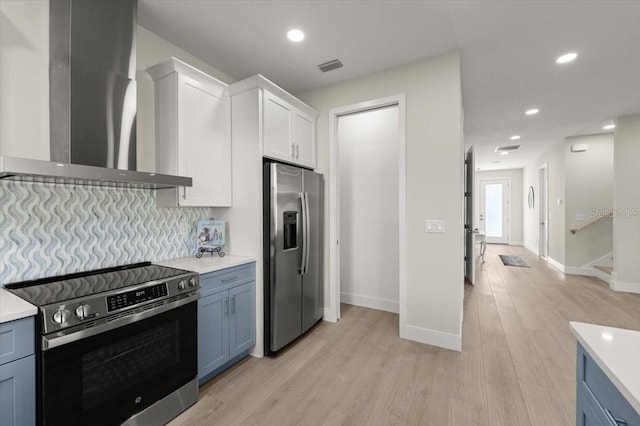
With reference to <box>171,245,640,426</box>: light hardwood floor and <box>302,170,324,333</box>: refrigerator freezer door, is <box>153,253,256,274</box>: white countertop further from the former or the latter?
<box>171,245,640,426</box>: light hardwood floor

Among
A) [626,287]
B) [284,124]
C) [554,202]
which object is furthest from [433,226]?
[554,202]

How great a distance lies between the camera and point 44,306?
4.09 feet

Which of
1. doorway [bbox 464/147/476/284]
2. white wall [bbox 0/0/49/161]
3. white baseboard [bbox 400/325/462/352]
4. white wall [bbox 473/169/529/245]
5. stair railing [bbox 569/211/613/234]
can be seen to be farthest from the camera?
white wall [bbox 473/169/529/245]

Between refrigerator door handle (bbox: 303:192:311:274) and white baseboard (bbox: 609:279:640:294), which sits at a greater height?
→ refrigerator door handle (bbox: 303:192:311:274)

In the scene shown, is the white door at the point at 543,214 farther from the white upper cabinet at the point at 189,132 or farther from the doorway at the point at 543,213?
the white upper cabinet at the point at 189,132

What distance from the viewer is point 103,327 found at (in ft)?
4.64

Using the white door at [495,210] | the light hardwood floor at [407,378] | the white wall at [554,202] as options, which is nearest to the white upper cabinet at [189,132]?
the light hardwood floor at [407,378]

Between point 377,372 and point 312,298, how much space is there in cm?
100

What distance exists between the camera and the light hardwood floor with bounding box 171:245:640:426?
178 centimetres

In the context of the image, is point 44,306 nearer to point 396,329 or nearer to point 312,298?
point 312,298

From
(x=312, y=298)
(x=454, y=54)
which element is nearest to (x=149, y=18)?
(x=454, y=54)

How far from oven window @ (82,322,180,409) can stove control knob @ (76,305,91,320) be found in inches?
8.4

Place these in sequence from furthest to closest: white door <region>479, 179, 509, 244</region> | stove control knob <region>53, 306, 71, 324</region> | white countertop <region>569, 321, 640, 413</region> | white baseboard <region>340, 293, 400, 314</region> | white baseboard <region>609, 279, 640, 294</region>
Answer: white door <region>479, 179, 509, 244</region>, white baseboard <region>609, 279, 640, 294</region>, white baseboard <region>340, 293, 400, 314</region>, stove control knob <region>53, 306, 71, 324</region>, white countertop <region>569, 321, 640, 413</region>

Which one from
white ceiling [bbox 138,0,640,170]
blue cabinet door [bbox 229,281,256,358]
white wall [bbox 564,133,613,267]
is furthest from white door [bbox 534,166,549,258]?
blue cabinet door [bbox 229,281,256,358]
